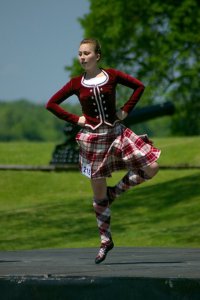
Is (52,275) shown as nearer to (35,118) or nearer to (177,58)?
(177,58)

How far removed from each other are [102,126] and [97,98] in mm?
224

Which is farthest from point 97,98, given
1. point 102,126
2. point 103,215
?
point 103,215

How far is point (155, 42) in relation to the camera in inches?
1689

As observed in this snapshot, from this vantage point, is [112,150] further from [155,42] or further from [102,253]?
[155,42]

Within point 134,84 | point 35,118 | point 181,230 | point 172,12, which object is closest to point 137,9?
point 172,12

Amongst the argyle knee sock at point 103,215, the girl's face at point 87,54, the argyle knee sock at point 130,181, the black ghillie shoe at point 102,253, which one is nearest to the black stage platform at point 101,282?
the black ghillie shoe at point 102,253

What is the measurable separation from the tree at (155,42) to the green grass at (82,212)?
1177 cm

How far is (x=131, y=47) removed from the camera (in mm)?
44344

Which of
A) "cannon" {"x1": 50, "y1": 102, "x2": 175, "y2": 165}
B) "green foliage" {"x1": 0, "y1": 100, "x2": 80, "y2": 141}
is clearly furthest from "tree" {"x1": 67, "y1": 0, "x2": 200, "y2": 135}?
"green foliage" {"x1": 0, "y1": 100, "x2": 80, "y2": 141}

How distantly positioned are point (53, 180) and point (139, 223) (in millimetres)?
9869

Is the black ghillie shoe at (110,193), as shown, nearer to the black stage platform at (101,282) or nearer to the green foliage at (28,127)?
the black stage platform at (101,282)

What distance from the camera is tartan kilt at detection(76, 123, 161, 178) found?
713 centimetres

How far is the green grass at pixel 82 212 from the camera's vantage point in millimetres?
15930

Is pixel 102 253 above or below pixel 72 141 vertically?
above
